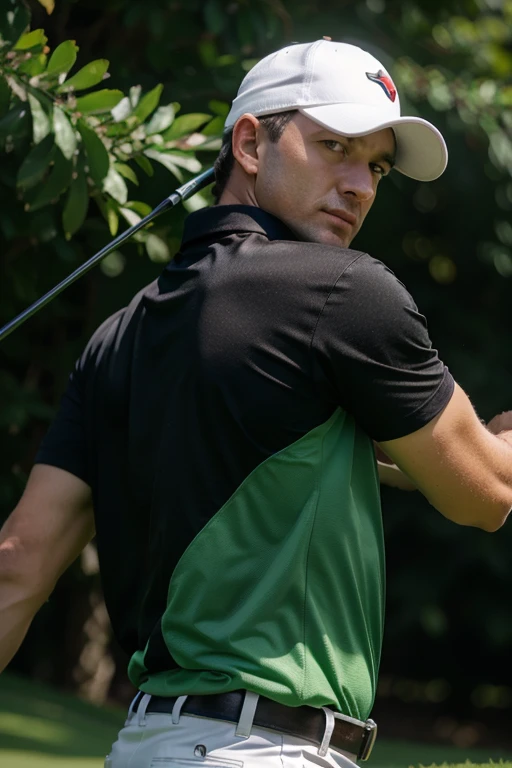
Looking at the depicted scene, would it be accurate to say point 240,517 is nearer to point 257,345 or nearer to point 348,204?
point 257,345

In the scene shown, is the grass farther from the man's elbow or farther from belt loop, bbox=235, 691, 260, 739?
belt loop, bbox=235, 691, 260, 739

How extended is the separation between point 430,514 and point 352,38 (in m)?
3.37

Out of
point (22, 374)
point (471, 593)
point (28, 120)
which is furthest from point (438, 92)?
point (471, 593)

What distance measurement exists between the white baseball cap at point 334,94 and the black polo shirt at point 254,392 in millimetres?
292

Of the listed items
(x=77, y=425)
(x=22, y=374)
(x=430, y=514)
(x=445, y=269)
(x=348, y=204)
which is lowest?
(x=430, y=514)

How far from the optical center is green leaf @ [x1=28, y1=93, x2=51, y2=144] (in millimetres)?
3371

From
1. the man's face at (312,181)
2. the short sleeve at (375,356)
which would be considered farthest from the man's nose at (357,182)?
the short sleeve at (375,356)

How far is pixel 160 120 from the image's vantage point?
12.0 feet

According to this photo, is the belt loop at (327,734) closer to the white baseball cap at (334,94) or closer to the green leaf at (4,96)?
the white baseball cap at (334,94)

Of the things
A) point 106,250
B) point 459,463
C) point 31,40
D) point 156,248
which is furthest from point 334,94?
point 156,248

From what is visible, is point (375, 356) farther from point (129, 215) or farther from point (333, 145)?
point (129, 215)

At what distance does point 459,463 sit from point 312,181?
1.96ft

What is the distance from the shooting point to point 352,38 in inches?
248

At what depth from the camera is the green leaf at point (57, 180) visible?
342 cm
